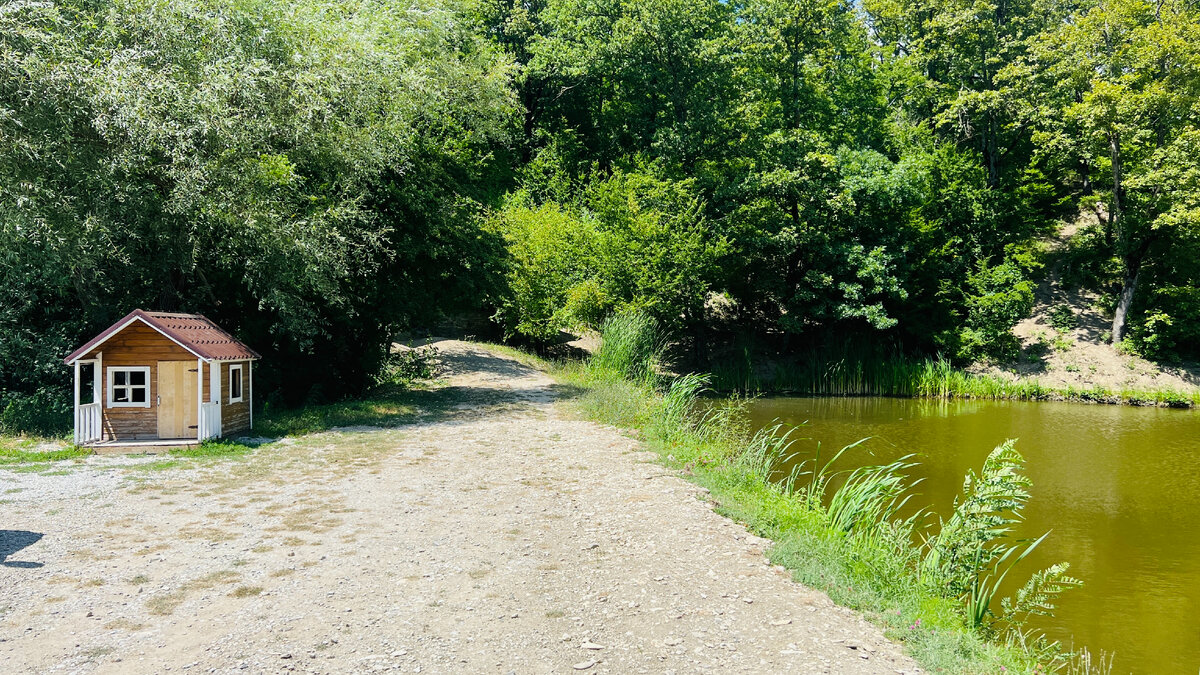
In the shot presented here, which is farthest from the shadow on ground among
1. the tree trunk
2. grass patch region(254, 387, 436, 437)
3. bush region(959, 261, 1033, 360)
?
the tree trunk

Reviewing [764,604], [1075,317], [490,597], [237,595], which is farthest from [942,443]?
[1075,317]

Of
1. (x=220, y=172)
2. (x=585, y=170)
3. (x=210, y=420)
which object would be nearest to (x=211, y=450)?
(x=210, y=420)

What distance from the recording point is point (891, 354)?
26.2 metres

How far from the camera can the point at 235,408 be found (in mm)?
11719

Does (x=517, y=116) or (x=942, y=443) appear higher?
(x=517, y=116)

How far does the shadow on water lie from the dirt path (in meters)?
0.03

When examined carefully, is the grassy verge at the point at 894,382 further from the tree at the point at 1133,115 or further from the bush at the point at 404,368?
the bush at the point at 404,368

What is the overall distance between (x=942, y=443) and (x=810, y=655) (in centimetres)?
1122

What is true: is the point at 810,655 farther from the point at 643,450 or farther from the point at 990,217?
the point at 990,217

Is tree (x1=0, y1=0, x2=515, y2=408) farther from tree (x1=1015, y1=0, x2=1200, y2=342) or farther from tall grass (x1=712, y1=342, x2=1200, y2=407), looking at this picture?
tree (x1=1015, y1=0, x2=1200, y2=342)

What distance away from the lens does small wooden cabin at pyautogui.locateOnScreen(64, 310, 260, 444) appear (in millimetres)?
10625

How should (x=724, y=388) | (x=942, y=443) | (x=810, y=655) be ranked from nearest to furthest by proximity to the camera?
1. (x=810, y=655)
2. (x=942, y=443)
3. (x=724, y=388)

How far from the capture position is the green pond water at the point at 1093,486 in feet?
21.0

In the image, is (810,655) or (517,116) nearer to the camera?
(810,655)
